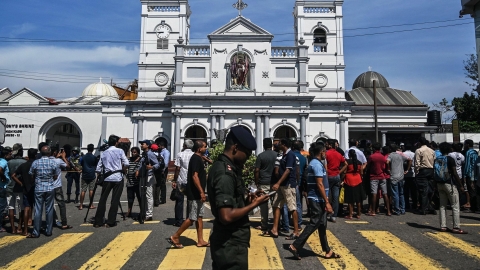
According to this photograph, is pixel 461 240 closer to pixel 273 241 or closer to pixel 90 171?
pixel 273 241

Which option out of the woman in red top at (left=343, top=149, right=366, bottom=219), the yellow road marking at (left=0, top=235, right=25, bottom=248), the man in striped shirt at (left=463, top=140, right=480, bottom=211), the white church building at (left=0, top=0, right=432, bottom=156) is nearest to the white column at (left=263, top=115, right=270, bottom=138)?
the white church building at (left=0, top=0, right=432, bottom=156)

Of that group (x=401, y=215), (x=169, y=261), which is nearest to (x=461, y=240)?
(x=401, y=215)

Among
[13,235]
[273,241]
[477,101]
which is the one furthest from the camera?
[477,101]

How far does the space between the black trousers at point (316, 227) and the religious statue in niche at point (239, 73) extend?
25.0 m


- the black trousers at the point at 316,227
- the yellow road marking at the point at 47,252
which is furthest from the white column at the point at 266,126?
the black trousers at the point at 316,227

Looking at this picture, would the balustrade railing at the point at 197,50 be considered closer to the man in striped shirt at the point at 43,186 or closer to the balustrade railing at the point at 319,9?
the balustrade railing at the point at 319,9

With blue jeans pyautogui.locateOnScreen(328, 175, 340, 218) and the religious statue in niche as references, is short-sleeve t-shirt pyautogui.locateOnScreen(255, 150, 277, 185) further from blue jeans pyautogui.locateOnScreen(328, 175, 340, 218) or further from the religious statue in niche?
the religious statue in niche

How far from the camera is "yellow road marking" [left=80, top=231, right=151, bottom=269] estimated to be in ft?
18.3

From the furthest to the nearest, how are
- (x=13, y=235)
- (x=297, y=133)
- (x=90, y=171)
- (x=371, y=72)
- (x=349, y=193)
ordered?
(x=371, y=72), (x=297, y=133), (x=90, y=171), (x=349, y=193), (x=13, y=235)

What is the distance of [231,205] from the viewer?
118 inches

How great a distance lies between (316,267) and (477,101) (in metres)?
41.7

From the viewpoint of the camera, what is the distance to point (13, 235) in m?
7.76

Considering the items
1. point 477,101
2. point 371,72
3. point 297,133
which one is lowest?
point 297,133

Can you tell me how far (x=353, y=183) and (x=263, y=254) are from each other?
4.06 meters
